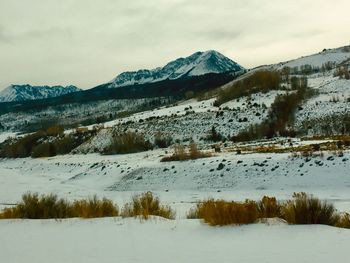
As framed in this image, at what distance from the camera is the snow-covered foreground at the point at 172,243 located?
7.57 meters

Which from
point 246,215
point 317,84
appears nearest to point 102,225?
point 246,215

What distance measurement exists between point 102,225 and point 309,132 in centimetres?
4166

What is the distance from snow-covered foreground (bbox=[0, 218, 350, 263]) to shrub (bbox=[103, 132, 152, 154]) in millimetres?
42590

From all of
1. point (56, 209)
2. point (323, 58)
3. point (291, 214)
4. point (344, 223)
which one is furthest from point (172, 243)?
point (323, 58)

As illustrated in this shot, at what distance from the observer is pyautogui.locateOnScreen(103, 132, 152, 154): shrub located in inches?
2112

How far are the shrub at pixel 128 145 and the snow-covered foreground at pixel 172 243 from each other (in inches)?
1677

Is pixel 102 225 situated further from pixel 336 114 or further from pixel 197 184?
pixel 336 114

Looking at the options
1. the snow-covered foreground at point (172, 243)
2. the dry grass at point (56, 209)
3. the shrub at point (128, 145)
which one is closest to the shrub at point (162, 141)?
the shrub at point (128, 145)

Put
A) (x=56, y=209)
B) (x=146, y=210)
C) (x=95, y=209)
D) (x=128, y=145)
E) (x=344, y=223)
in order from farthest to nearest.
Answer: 1. (x=128, y=145)
2. (x=56, y=209)
3. (x=95, y=209)
4. (x=146, y=210)
5. (x=344, y=223)

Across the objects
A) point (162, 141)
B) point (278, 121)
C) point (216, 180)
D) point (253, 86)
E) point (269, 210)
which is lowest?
point (216, 180)

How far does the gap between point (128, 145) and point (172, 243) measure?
45.6 m

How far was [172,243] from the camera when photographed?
28.7ft

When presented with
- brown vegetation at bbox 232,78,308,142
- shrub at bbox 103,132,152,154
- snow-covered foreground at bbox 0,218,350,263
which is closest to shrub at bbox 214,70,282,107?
brown vegetation at bbox 232,78,308,142

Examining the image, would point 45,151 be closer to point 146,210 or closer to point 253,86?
point 253,86
